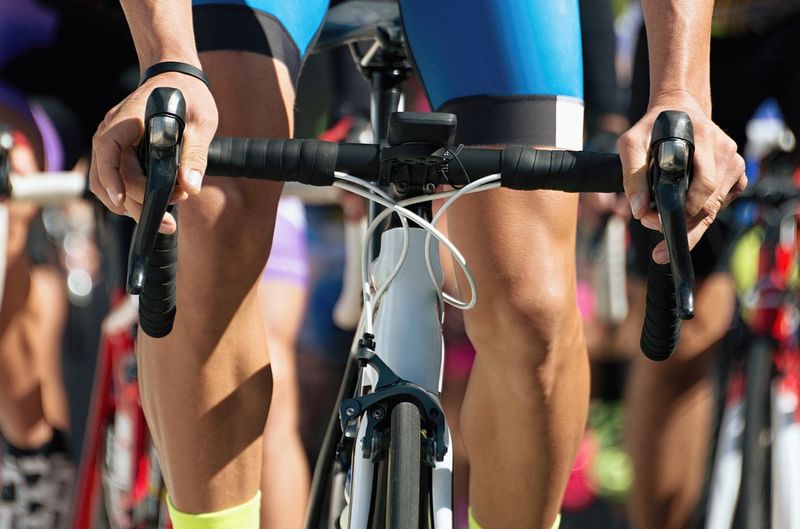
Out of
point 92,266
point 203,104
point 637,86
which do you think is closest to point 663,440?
point 637,86

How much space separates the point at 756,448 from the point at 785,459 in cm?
7

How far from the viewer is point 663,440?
9.28ft

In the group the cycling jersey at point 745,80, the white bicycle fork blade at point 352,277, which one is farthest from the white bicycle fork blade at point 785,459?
the white bicycle fork blade at point 352,277

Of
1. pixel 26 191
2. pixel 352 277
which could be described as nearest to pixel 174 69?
pixel 26 191

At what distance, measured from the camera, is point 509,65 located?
1863 millimetres

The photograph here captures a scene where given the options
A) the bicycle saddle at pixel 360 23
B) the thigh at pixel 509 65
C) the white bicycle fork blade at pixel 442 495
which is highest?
the bicycle saddle at pixel 360 23

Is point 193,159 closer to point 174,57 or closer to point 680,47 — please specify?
point 174,57

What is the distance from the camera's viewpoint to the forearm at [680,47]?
146cm

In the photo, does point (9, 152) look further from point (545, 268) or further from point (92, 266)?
point (92, 266)

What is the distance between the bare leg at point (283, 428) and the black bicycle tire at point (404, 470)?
0.89 m

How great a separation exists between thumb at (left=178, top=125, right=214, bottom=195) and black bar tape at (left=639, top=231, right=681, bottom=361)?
1.71ft

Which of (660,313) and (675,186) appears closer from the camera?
(675,186)

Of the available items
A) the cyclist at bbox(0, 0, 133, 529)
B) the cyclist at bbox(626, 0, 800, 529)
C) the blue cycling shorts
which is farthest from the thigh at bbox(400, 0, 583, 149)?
the cyclist at bbox(0, 0, 133, 529)

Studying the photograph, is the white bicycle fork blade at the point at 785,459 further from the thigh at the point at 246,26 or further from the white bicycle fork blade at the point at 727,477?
the thigh at the point at 246,26
